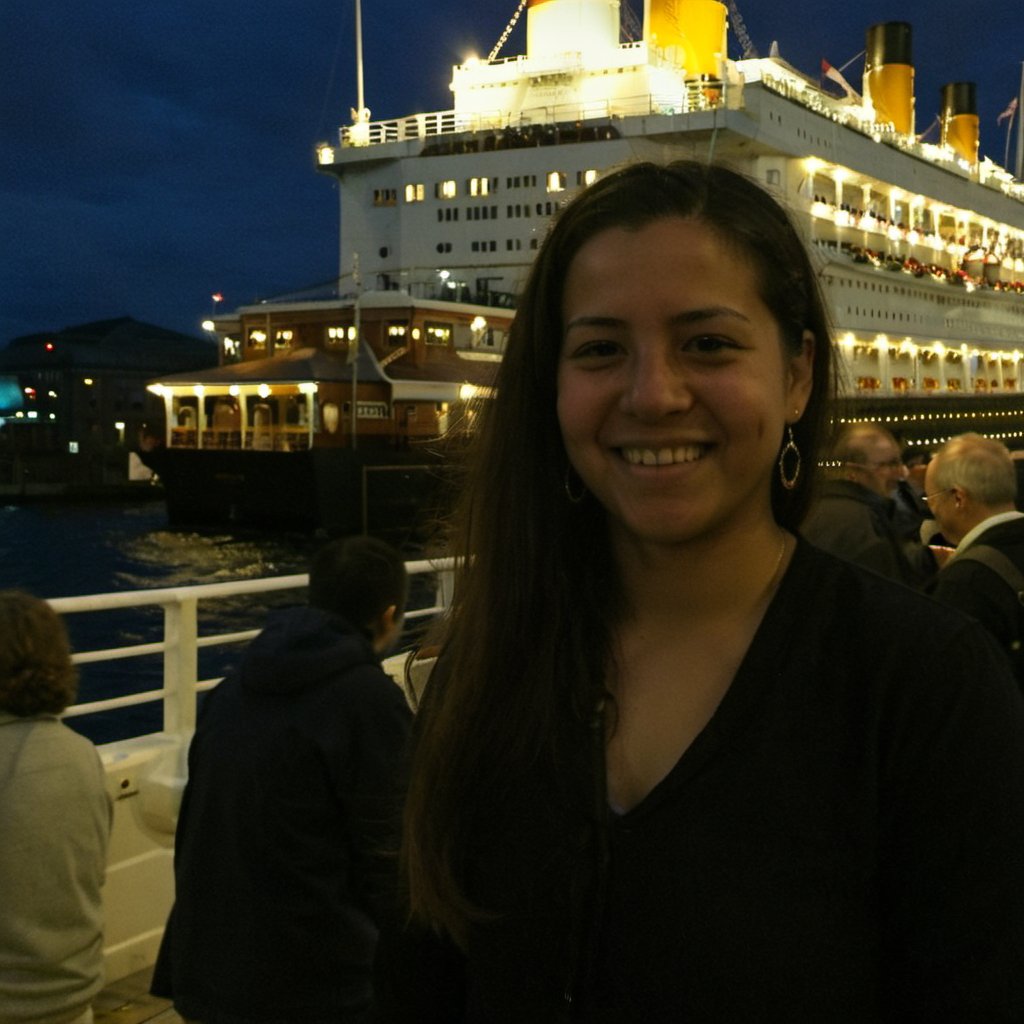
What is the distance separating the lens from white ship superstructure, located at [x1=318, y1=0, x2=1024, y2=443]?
3095cm

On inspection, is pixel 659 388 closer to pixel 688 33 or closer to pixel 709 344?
pixel 709 344

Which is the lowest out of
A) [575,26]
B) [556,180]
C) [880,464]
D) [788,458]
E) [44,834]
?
[44,834]

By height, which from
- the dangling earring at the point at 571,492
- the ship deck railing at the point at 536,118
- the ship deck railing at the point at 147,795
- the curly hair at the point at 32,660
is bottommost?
the ship deck railing at the point at 147,795

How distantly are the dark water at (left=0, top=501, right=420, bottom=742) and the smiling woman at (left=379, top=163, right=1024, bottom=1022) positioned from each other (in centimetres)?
1213

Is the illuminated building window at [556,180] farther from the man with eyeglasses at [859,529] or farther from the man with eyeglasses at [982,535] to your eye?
the man with eyeglasses at [982,535]

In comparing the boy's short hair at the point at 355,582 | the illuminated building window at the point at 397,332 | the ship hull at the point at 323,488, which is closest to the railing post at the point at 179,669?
the boy's short hair at the point at 355,582

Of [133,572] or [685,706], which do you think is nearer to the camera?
[685,706]

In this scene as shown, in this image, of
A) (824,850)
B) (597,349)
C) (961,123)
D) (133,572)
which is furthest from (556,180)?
(824,850)

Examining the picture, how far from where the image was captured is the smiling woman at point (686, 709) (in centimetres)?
107

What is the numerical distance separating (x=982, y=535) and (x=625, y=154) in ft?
89.8

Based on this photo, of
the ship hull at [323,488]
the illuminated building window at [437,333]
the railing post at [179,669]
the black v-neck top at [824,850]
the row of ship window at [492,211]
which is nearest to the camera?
the black v-neck top at [824,850]

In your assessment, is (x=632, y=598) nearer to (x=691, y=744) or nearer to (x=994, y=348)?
(x=691, y=744)

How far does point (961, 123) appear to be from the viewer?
48.8m

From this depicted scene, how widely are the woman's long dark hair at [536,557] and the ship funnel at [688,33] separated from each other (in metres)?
35.1
